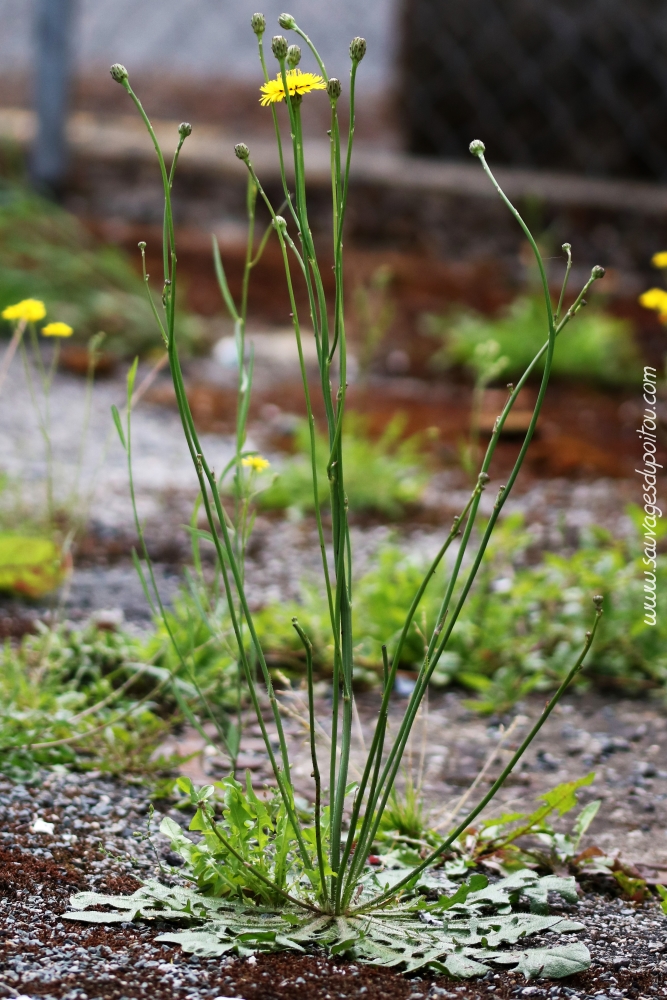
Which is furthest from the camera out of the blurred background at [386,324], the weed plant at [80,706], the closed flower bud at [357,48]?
the blurred background at [386,324]

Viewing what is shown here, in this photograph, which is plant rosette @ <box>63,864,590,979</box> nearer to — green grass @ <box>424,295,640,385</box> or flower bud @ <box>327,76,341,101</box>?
flower bud @ <box>327,76,341,101</box>

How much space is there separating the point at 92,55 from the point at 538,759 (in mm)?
5666

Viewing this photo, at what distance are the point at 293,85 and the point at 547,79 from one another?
4357 millimetres

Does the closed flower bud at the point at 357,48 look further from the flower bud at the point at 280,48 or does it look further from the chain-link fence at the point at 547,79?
the chain-link fence at the point at 547,79

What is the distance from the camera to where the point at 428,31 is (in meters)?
5.02

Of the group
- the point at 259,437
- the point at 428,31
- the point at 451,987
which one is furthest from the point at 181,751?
the point at 428,31

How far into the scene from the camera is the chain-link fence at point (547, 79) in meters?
4.83

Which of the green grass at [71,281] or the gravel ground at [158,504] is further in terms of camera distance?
the green grass at [71,281]

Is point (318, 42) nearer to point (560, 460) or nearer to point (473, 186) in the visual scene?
point (473, 186)

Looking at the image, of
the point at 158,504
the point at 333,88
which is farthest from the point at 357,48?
the point at 158,504

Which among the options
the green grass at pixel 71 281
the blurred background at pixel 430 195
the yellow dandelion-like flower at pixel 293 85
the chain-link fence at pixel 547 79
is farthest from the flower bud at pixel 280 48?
the chain-link fence at pixel 547 79

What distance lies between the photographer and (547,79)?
4961 mm

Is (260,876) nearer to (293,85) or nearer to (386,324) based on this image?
(293,85)

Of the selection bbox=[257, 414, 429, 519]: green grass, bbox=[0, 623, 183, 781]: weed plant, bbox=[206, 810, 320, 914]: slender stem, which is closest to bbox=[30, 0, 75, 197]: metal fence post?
bbox=[257, 414, 429, 519]: green grass
